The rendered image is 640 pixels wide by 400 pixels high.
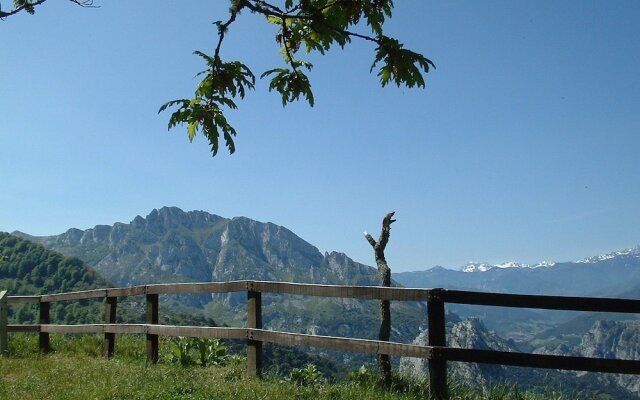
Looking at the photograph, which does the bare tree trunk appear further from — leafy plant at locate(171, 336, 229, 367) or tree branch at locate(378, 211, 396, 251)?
leafy plant at locate(171, 336, 229, 367)

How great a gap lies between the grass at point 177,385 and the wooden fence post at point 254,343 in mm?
243

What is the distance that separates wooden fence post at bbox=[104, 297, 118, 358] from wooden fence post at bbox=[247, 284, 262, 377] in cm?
516

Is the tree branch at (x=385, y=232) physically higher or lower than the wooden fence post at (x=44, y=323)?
higher

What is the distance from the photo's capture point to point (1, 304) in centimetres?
1535

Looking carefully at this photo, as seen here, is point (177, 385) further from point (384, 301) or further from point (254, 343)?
point (384, 301)

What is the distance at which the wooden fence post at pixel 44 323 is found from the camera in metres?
15.7

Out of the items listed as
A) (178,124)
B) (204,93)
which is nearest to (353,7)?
(204,93)

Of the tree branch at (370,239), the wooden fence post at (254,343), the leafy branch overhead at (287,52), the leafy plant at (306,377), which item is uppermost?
the leafy branch overhead at (287,52)

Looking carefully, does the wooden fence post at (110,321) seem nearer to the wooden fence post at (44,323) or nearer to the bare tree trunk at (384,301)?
the wooden fence post at (44,323)

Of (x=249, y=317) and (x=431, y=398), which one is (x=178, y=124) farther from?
(x=249, y=317)

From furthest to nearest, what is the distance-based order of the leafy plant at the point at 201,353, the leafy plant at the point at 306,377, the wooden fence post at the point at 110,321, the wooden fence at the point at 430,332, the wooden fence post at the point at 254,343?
the wooden fence post at the point at 110,321, the leafy plant at the point at 201,353, the wooden fence post at the point at 254,343, the leafy plant at the point at 306,377, the wooden fence at the point at 430,332

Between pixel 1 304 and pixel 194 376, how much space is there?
8.43m

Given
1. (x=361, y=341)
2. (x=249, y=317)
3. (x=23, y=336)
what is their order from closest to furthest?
(x=361, y=341) → (x=249, y=317) → (x=23, y=336)

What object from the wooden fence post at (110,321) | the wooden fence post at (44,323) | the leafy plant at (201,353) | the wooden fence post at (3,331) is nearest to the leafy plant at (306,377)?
the leafy plant at (201,353)
